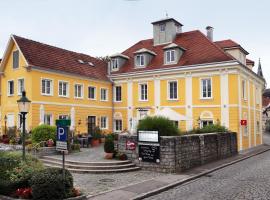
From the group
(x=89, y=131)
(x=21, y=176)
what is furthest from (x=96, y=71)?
(x=21, y=176)

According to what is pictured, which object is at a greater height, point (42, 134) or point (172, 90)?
point (172, 90)

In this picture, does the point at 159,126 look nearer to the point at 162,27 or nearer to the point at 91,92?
the point at 91,92

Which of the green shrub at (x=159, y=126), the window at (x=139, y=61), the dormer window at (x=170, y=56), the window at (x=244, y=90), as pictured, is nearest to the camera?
the green shrub at (x=159, y=126)

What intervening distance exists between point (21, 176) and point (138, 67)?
74.6 ft

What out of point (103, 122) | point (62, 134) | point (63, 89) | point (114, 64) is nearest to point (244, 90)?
point (114, 64)

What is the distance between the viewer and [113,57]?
34.1 meters

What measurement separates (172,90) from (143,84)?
3.23 meters

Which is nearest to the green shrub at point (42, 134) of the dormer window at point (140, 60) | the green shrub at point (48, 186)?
the green shrub at point (48, 186)

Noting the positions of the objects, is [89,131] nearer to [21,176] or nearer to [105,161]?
[105,161]

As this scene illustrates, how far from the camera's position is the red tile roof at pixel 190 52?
2741 centimetres

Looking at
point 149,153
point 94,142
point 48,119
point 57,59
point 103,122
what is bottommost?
point 94,142

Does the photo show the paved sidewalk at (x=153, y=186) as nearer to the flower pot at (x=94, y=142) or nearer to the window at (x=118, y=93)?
the flower pot at (x=94, y=142)

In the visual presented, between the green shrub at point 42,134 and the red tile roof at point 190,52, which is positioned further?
the red tile roof at point 190,52

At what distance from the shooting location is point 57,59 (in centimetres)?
2861
